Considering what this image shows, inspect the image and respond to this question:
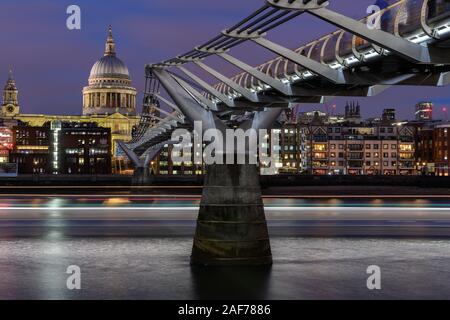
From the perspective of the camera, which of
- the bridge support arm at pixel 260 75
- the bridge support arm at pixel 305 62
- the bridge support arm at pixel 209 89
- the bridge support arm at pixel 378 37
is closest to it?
the bridge support arm at pixel 378 37

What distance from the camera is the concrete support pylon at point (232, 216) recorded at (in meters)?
23.6

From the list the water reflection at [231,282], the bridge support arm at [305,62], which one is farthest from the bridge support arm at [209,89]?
the water reflection at [231,282]

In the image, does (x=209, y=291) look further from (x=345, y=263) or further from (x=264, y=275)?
(x=345, y=263)

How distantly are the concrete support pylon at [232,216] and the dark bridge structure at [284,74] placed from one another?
0.03 meters

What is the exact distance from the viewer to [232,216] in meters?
23.6

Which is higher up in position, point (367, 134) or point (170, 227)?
point (367, 134)

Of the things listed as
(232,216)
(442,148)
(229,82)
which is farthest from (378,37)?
(442,148)

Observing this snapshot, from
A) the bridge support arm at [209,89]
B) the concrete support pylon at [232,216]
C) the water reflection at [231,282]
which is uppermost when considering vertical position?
the bridge support arm at [209,89]

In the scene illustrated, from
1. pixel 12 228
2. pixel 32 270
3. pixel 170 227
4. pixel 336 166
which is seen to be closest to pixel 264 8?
pixel 32 270

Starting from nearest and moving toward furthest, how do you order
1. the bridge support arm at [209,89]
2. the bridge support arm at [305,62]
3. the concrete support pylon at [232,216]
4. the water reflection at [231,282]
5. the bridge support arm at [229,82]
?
the water reflection at [231,282]
the bridge support arm at [305,62]
the concrete support pylon at [232,216]
the bridge support arm at [229,82]
the bridge support arm at [209,89]

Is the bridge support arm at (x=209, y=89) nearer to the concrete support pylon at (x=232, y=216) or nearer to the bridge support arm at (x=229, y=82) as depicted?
the bridge support arm at (x=229, y=82)

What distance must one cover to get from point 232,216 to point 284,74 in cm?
514
